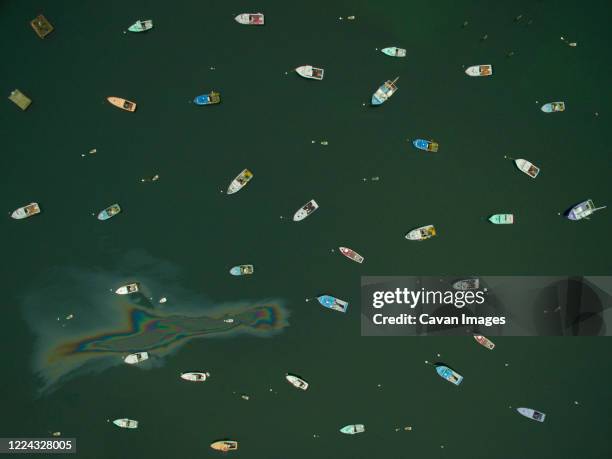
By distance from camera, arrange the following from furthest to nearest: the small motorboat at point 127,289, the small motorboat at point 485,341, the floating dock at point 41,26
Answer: the small motorboat at point 485,341
the small motorboat at point 127,289
the floating dock at point 41,26

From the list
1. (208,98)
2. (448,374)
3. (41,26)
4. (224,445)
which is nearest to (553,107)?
(448,374)

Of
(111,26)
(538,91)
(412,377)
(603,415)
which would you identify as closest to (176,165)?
(111,26)

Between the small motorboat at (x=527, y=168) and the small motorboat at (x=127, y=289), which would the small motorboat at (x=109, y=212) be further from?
the small motorboat at (x=527, y=168)

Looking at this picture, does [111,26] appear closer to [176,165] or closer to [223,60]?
[223,60]

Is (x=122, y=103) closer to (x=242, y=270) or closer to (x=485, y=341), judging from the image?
(x=242, y=270)

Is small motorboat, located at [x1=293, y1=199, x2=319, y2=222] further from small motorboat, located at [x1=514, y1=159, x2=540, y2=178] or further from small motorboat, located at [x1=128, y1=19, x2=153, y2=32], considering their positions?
small motorboat, located at [x1=128, y1=19, x2=153, y2=32]

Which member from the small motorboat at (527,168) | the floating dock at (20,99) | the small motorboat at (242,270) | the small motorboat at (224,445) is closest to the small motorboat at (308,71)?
the small motorboat at (242,270)

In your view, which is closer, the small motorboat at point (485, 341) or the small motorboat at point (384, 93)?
the small motorboat at point (384, 93)
